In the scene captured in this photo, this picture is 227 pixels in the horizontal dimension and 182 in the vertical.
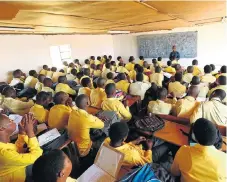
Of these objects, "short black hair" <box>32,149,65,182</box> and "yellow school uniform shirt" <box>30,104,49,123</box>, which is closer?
"short black hair" <box>32,149,65,182</box>

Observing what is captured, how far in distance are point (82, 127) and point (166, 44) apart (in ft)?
26.6

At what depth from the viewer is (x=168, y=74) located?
6.20 metres

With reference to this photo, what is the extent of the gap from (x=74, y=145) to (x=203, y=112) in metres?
1.87

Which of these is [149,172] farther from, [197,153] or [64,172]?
[64,172]

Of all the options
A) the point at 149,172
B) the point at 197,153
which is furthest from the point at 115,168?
the point at 197,153

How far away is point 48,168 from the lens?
1.36 m

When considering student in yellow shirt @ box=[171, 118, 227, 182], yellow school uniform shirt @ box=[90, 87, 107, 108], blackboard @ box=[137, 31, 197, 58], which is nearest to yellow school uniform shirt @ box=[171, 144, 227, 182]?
student in yellow shirt @ box=[171, 118, 227, 182]

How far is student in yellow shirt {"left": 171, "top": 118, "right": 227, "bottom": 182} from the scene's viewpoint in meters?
1.56

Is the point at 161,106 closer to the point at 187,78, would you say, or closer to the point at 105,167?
the point at 105,167

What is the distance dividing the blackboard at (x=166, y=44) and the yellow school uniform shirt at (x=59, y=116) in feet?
24.6

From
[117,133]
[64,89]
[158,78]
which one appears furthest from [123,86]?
[117,133]

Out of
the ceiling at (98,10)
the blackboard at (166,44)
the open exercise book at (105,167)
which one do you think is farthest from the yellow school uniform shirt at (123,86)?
the blackboard at (166,44)

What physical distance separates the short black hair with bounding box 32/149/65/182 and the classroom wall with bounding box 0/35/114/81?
21.4 ft

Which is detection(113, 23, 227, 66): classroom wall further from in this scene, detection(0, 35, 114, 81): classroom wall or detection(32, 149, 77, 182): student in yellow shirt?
detection(32, 149, 77, 182): student in yellow shirt
